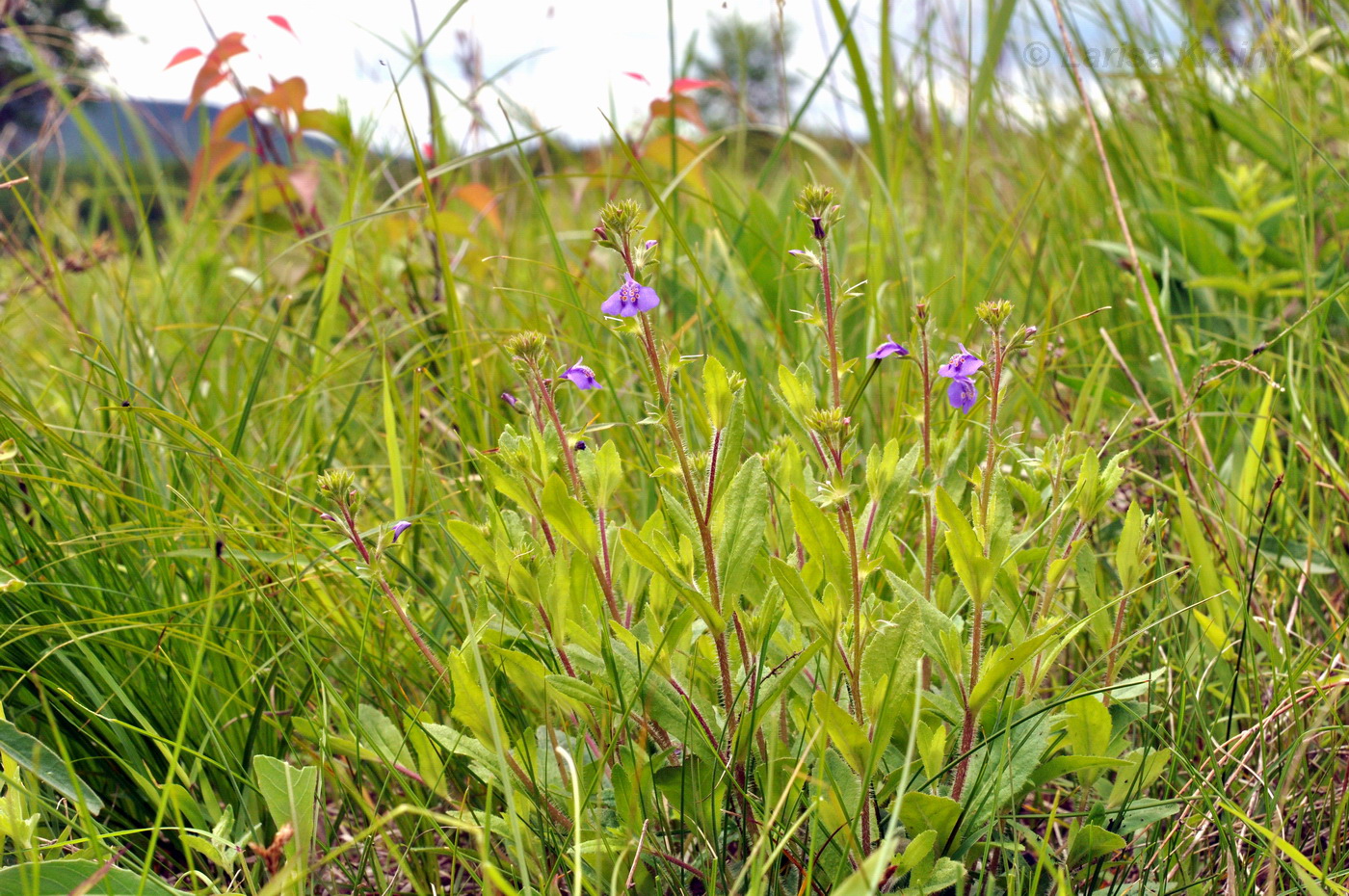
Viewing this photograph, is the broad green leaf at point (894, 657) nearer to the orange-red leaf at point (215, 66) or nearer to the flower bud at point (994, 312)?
the flower bud at point (994, 312)

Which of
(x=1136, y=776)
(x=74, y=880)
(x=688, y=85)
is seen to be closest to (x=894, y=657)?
(x=1136, y=776)

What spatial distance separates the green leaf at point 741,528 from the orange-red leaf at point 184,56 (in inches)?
102

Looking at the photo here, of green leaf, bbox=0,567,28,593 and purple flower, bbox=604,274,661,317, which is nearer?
purple flower, bbox=604,274,661,317

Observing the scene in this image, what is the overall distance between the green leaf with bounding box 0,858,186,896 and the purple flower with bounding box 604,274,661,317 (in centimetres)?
82

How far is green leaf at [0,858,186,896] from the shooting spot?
109 centimetres

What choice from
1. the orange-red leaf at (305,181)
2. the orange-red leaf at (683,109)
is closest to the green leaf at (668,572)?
the orange-red leaf at (683,109)

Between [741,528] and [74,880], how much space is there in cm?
86

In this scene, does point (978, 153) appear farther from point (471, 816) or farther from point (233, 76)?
point (471, 816)

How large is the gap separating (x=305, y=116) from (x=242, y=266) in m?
1.04

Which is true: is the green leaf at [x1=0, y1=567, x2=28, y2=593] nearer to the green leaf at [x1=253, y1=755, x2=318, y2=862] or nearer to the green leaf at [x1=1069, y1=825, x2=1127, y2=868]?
the green leaf at [x1=253, y1=755, x2=318, y2=862]

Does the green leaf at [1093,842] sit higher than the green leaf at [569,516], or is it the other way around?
the green leaf at [569,516]

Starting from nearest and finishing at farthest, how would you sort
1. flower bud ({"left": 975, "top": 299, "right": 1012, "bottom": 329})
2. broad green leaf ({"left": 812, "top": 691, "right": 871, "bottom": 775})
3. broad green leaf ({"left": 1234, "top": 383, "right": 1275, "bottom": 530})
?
broad green leaf ({"left": 812, "top": 691, "right": 871, "bottom": 775}), flower bud ({"left": 975, "top": 299, "right": 1012, "bottom": 329}), broad green leaf ({"left": 1234, "top": 383, "right": 1275, "bottom": 530})

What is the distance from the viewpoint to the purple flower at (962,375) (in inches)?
52.4

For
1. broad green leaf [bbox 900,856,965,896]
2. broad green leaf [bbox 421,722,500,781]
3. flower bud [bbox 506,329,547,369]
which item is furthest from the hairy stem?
broad green leaf [bbox 900,856,965,896]
